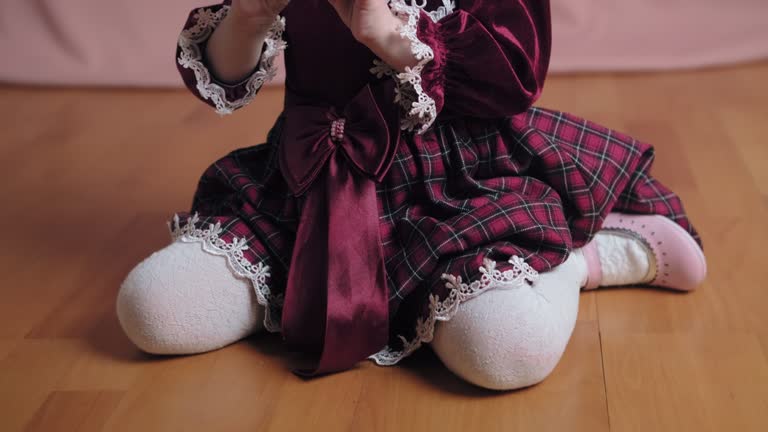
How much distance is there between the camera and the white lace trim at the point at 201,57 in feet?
3.43

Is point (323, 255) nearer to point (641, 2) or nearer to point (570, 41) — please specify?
point (570, 41)

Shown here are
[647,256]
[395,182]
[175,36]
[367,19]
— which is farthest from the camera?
[175,36]

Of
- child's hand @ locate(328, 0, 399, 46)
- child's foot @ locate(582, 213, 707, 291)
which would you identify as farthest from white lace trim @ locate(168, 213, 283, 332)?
child's foot @ locate(582, 213, 707, 291)

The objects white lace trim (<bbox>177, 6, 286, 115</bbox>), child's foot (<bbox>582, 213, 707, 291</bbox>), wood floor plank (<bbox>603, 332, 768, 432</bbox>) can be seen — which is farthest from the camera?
child's foot (<bbox>582, 213, 707, 291</bbox>)

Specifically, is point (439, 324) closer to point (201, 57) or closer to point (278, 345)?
point (278, 345)

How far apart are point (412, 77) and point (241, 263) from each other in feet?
0.91

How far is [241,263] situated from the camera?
1057 millimetres

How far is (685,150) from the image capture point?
5.29 feet

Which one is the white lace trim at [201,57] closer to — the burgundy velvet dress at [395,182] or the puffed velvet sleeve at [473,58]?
the burgundy velvet dress at [395,182]

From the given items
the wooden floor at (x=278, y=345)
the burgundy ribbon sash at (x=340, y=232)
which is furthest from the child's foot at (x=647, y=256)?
the burgundy ribbon sash at (x=340, y=232)

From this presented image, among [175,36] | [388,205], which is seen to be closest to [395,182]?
[388,205]

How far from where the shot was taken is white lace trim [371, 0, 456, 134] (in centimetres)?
96

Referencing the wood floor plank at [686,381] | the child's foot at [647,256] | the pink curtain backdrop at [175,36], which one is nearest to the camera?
the wood floor plank at [686,381]

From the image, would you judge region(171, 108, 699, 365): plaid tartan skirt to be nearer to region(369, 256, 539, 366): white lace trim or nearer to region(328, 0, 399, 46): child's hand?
region(369, 256, 539, 366): white lace trim
